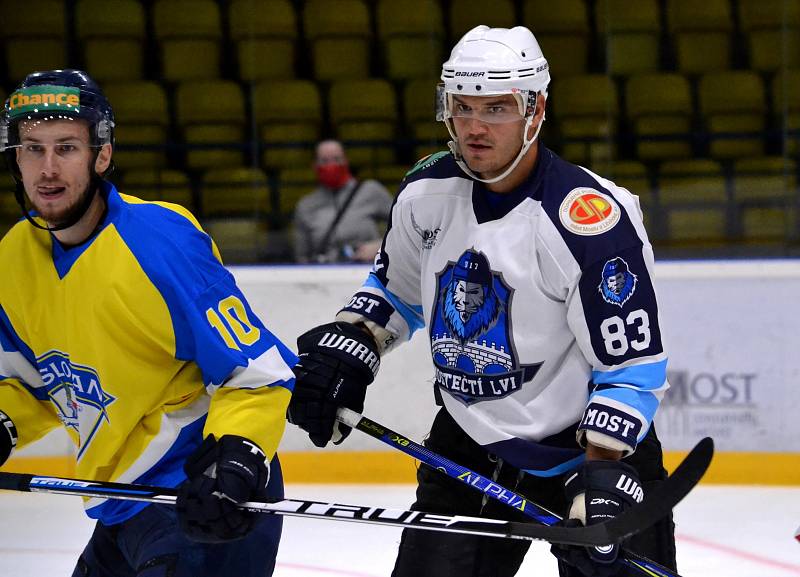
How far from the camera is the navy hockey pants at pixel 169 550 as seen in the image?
1.88 meters

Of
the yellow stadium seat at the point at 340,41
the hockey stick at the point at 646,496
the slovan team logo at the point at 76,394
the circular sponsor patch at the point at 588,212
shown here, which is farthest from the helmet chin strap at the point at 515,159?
the yellow stadium seat at the point at 340,41

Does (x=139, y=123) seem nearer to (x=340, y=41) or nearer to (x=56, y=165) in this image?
(x=340, y=41)

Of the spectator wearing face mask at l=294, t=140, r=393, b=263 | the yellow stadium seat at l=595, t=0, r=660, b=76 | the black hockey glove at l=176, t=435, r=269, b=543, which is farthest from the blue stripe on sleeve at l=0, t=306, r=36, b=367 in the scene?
the yellow stadium seat at l=595, t=0, r=660, b=76

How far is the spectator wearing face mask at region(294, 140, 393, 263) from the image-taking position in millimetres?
4828

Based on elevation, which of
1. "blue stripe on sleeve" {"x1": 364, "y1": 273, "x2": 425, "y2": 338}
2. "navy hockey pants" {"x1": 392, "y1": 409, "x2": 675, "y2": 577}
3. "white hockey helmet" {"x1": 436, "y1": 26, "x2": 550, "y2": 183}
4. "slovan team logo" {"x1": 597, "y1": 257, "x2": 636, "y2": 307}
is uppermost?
"white hockey helmet" {"x1": 436, "y1": 26, "x2": 550, "y2": 183}

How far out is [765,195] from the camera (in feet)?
15.9

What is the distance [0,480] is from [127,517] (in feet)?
0.90

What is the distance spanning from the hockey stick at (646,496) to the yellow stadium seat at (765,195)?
2683 mm

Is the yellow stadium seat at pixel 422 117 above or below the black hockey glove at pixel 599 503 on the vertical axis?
above

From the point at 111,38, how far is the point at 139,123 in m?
0.35

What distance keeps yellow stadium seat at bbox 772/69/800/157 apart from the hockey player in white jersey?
9.54 feet

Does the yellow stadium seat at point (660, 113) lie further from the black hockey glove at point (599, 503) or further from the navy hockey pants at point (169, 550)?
the navy hockey pants at point (169, 550)

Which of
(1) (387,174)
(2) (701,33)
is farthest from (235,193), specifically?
(2) (701,33)

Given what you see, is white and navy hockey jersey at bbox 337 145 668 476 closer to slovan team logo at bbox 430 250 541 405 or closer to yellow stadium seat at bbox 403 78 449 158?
slovan team logo at bbox 430 250 541 405
